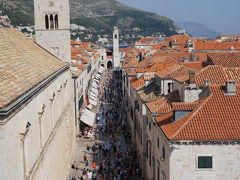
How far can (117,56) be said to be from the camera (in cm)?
16762

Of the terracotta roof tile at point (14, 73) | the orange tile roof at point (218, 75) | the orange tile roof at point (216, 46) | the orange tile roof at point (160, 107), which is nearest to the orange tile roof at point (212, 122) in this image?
the orange tile roof at point (160, 107)

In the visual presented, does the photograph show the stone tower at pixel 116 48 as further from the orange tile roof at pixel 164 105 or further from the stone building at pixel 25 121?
the stone building at pixel 25 121

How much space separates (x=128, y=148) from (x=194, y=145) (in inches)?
982

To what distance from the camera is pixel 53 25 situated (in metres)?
42.8

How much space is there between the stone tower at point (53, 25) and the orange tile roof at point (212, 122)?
73.7 ft

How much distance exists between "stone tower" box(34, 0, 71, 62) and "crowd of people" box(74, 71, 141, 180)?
459 inches

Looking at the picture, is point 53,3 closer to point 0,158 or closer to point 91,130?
point 91,130

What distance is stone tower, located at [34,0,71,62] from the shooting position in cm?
4194

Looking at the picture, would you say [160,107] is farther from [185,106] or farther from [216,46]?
[216,46]

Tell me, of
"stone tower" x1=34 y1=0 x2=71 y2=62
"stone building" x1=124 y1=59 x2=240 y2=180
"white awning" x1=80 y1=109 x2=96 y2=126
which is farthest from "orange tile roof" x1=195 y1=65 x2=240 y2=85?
"white awning" x1=80 y1=109 x2=96 y2=126

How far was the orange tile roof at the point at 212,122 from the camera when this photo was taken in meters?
21.3

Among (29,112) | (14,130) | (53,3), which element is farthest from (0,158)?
(53,3)

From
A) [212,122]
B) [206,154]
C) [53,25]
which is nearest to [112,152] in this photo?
[53,25]

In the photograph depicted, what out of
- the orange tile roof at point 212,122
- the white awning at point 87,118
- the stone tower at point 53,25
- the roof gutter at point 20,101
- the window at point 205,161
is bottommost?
the white awning at point 87,118
